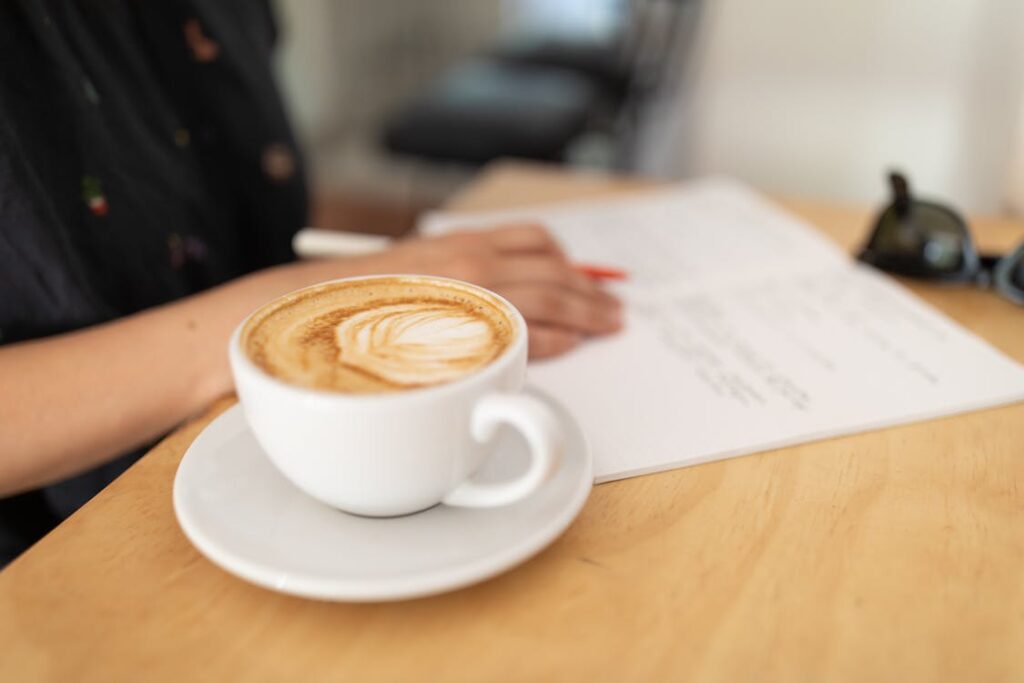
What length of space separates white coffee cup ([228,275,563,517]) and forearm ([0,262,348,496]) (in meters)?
0.14

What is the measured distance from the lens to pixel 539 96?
1917mm

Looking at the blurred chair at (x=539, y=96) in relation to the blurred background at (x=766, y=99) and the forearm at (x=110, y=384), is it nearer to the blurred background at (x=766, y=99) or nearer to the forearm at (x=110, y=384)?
the blurred background at (x=766, y=99)

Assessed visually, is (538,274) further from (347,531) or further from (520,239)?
(347,531)

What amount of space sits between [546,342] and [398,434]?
25 centimetres

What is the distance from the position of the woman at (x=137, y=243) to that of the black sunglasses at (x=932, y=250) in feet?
0.86

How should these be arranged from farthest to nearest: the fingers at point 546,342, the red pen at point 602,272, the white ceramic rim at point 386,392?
the red pen at point 602,272 < the fingers at point 546,342 < the white ceramic rim at point 386,392

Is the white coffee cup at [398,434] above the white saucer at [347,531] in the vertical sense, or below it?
above

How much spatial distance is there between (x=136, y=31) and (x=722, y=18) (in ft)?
4.01

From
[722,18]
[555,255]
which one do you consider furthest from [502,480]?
[722,18]

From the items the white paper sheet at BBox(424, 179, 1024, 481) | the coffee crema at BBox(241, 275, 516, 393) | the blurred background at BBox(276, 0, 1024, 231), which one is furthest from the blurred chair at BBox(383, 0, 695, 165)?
the coffee crema at BBox(241, 275, 516, 393)

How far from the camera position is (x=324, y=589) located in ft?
1.12

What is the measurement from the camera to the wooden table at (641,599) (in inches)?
13.5

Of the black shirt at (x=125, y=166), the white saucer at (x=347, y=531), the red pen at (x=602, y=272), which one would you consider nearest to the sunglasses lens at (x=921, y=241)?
the red pen at (x=602, y=272)

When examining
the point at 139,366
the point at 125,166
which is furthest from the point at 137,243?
the point at 139,366
